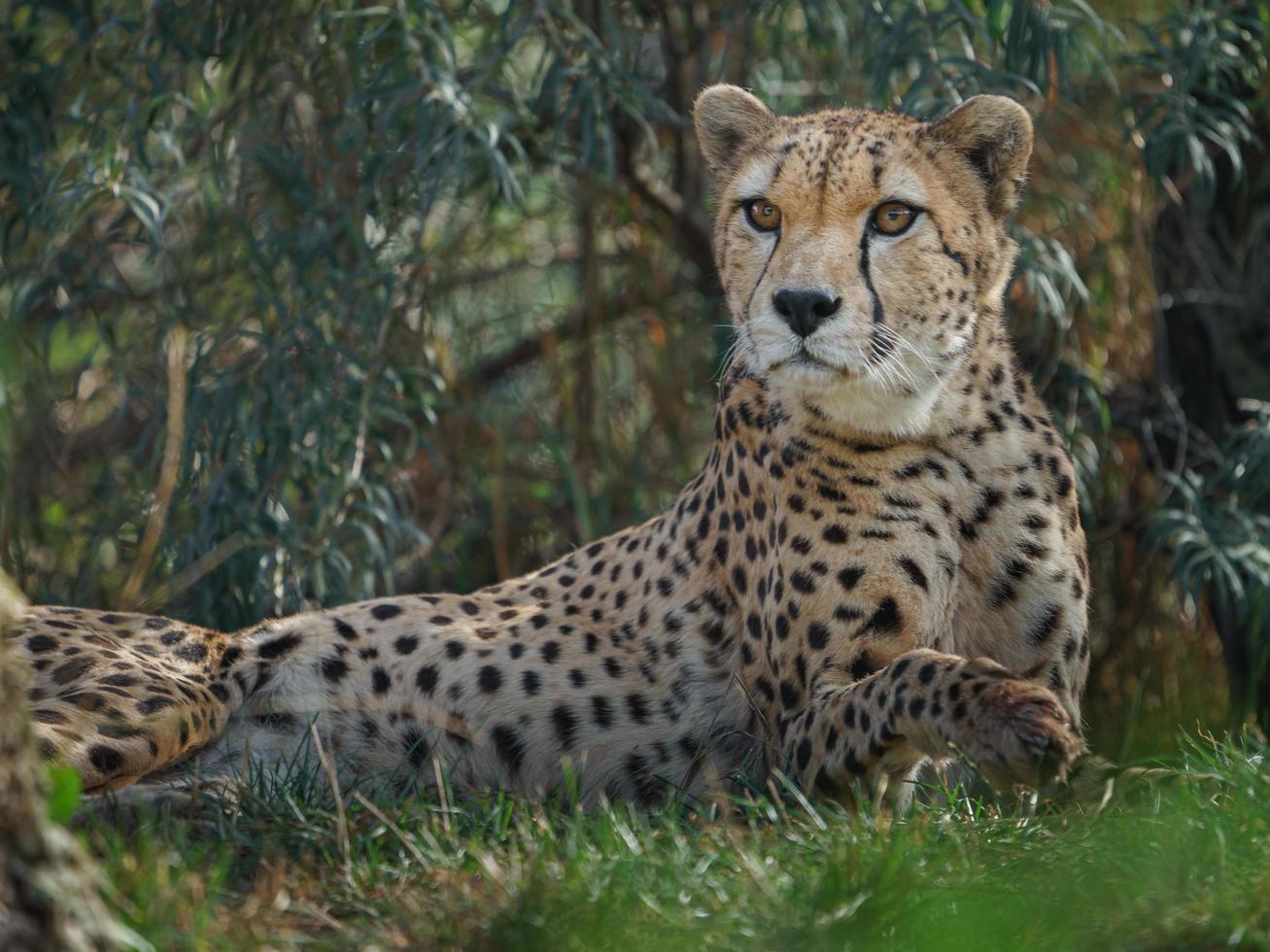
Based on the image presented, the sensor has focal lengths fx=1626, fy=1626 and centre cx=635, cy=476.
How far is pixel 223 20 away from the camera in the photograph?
480 cm

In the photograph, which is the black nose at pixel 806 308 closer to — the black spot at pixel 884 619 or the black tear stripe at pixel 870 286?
the black tear stripe at pixel 870 286

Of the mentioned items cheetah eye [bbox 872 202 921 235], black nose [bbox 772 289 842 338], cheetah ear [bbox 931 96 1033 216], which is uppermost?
cheetah ear [bbox 931 96 1033 216]

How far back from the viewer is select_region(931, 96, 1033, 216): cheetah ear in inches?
145

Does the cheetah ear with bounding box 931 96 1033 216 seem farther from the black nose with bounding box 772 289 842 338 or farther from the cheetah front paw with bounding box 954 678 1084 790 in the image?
the cheetah front paw with bounding box 954 678 1084 790

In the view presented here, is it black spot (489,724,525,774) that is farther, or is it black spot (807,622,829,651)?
black spot (489,724,525,774)

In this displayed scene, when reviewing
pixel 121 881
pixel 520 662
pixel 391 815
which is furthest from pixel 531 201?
pixel 121 881

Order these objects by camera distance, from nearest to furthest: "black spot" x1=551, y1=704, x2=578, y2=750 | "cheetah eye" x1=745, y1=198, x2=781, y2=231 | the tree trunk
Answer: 1. the tree trunk
2. "cheetah eye" x1=745, y1=198, x2=781, y2=231
3. "black spot" x1=551, y1=704, x2=578, y2=750

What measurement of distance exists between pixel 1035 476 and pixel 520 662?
1.31 metres

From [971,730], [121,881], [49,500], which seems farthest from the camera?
[49,500]

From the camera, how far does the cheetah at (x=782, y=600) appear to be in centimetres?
336

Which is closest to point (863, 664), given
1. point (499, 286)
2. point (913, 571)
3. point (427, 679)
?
point (913, 571)

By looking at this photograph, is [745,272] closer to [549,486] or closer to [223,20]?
[223,20]

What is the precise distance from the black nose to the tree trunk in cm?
178

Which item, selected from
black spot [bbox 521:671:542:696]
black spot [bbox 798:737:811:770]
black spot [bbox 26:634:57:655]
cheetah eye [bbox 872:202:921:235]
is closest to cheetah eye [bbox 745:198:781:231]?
cheetah eye [bbox 872:202:921:235]
